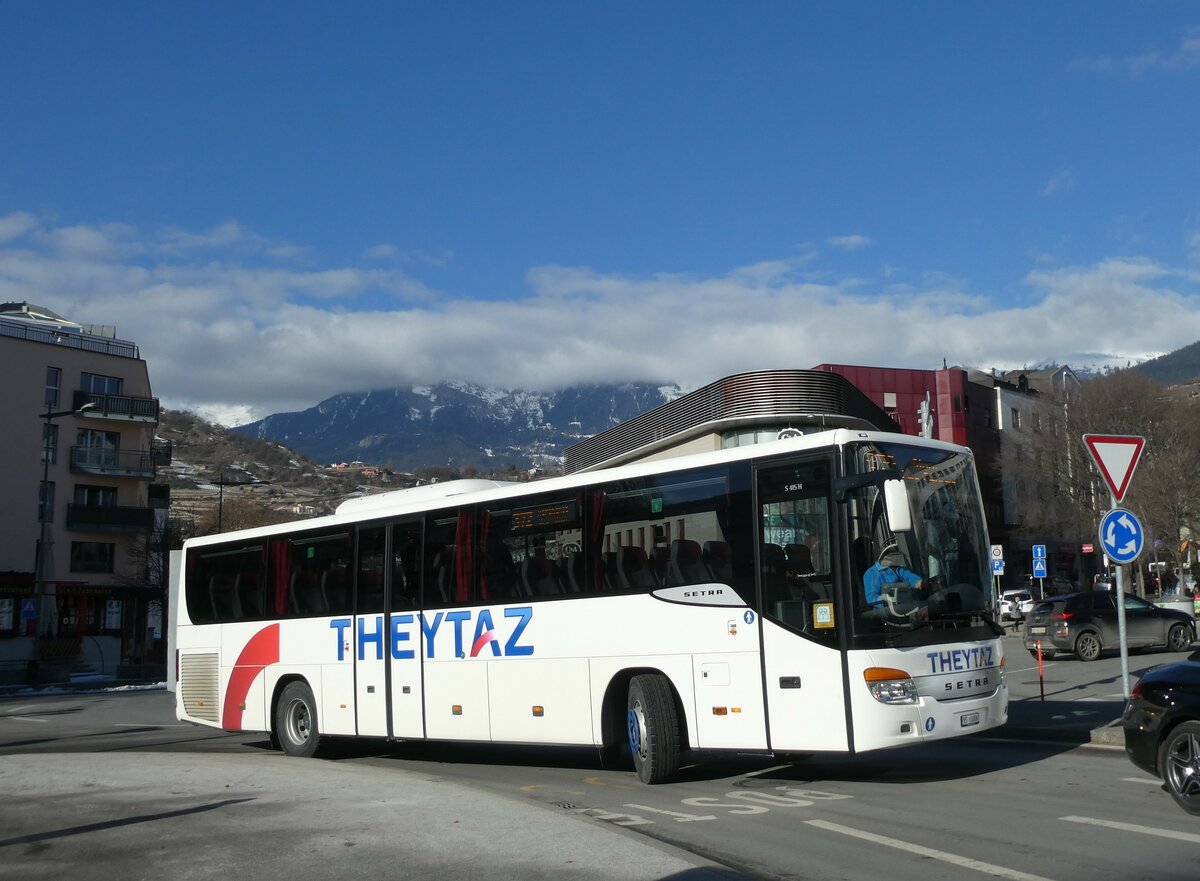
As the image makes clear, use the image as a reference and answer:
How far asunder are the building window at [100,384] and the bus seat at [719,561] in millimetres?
60326

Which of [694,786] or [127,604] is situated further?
[127,604]

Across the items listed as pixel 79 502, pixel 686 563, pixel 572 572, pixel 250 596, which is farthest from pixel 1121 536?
pixel 79 502

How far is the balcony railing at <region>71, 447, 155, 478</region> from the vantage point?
2495 inches

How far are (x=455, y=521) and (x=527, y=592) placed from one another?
5.32 feet

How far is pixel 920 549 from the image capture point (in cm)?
1083

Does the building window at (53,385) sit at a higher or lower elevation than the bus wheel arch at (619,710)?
higher

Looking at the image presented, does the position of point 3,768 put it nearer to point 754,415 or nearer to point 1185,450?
point 754,415

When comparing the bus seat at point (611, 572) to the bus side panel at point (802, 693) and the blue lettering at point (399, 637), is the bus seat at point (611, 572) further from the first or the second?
the blue lettering at point (399, 637)

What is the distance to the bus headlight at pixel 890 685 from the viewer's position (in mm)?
10336

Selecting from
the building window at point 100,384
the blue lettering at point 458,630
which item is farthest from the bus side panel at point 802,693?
the building window at point 100,384

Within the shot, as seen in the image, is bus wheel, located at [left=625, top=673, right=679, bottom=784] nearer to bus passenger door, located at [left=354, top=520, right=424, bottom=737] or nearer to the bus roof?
the bus roof

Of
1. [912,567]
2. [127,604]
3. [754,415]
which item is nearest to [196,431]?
[127,604]

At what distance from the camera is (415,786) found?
1216 cm

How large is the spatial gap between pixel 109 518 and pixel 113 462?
342cm
